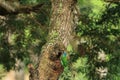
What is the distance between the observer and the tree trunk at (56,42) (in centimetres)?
450

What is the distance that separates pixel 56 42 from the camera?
4.62 metres

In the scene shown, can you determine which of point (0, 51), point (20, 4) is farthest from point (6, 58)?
point (20, 4)

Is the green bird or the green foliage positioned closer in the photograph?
the green bird

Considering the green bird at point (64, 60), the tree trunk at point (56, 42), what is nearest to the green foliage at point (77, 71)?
the tree trunk at point (56, 42)

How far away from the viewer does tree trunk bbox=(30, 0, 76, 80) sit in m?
4.50

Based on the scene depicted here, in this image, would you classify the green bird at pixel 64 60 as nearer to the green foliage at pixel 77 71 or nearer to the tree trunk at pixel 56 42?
the tree trunk at pixel 56 42

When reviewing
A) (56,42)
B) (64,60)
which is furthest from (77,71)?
(64,60)

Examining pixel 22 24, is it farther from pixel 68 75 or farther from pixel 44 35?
pixel 68 75

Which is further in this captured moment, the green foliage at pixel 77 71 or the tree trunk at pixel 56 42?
the green foliage at pixel 77 71

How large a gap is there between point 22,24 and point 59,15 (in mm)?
2249

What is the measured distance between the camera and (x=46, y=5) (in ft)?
20.7

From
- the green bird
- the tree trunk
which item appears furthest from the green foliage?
the green bird

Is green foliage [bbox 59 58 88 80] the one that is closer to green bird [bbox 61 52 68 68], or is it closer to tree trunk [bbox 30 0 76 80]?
tree trunk [bbox 30 0 76 80]

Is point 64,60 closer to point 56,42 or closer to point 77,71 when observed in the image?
point 56,42
